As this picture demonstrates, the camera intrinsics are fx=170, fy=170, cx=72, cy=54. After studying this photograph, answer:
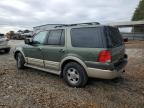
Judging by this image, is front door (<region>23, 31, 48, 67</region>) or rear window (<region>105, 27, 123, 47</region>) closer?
rear window (<region>105, 27, 123, 47</region>)

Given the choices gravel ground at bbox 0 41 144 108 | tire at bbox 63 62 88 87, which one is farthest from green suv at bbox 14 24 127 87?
gravel ground at bbox 0 41 144 108

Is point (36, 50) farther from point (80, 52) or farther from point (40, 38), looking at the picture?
point (80, 52)

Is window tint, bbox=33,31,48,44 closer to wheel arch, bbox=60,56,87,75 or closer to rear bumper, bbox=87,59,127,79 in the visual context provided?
wheel arch, bbox=60,56,87,75

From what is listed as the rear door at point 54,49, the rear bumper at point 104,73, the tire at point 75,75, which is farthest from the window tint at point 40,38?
the rear bumper at point 104,73

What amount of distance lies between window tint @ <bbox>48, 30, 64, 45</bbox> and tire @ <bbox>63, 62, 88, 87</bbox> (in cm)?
79

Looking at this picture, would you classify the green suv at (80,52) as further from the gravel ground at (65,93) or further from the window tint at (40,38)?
the gravel ground at (65,93)

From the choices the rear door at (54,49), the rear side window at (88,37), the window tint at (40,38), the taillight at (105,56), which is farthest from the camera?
the window tint at (40,38)

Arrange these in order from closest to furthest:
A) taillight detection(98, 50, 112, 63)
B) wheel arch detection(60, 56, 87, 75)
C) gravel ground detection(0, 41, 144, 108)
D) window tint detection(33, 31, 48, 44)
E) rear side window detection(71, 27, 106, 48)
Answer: gravel ground detection(0, 41, 144, 108) → taillight detection(98, 50, 112, 63) → rear side window detection(71, 27, 106, 48) → wheel arch detection(60, 56, 87, 75) → window tint detection(33, 31, 48, 44)

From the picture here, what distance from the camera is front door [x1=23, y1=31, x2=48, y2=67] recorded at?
592cm

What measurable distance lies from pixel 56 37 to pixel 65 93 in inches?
73.1

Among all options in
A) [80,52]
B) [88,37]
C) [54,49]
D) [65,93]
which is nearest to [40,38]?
[54,49]

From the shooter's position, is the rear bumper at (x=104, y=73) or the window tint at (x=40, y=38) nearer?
the rear bumper at (x=104, y=73)

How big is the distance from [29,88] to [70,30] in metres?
2.08

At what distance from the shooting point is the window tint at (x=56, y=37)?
528cm
